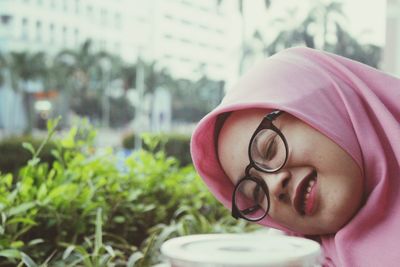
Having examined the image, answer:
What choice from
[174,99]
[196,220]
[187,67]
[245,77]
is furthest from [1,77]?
[245,77]

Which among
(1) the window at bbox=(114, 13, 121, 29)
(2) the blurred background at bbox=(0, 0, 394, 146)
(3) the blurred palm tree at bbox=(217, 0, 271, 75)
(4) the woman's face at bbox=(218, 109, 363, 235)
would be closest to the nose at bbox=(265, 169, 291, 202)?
(4) the woman's face at bbox=(218, 109, 363, 235)

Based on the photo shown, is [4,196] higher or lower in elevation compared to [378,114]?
lower

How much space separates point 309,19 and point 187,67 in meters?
1.01

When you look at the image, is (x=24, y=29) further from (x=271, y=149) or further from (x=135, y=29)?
(x=271, y=149)

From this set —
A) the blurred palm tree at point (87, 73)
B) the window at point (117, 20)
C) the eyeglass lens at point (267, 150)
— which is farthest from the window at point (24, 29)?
the eyeglass lens at point (267, 150)

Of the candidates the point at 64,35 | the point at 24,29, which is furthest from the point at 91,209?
the point at 64,35

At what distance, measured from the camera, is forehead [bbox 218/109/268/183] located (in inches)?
30.8

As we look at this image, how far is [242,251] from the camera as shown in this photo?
0.40m

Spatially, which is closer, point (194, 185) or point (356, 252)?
point (356, 252)

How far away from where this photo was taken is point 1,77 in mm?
4762

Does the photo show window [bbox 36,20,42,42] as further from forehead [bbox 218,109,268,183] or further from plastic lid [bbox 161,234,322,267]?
plastic lid [bbox 161,234,322,267]

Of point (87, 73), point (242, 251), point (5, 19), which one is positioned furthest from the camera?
point (87, 73)

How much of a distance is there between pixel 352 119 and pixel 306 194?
0.42ft

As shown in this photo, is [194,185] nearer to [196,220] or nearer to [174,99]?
[196,220]
